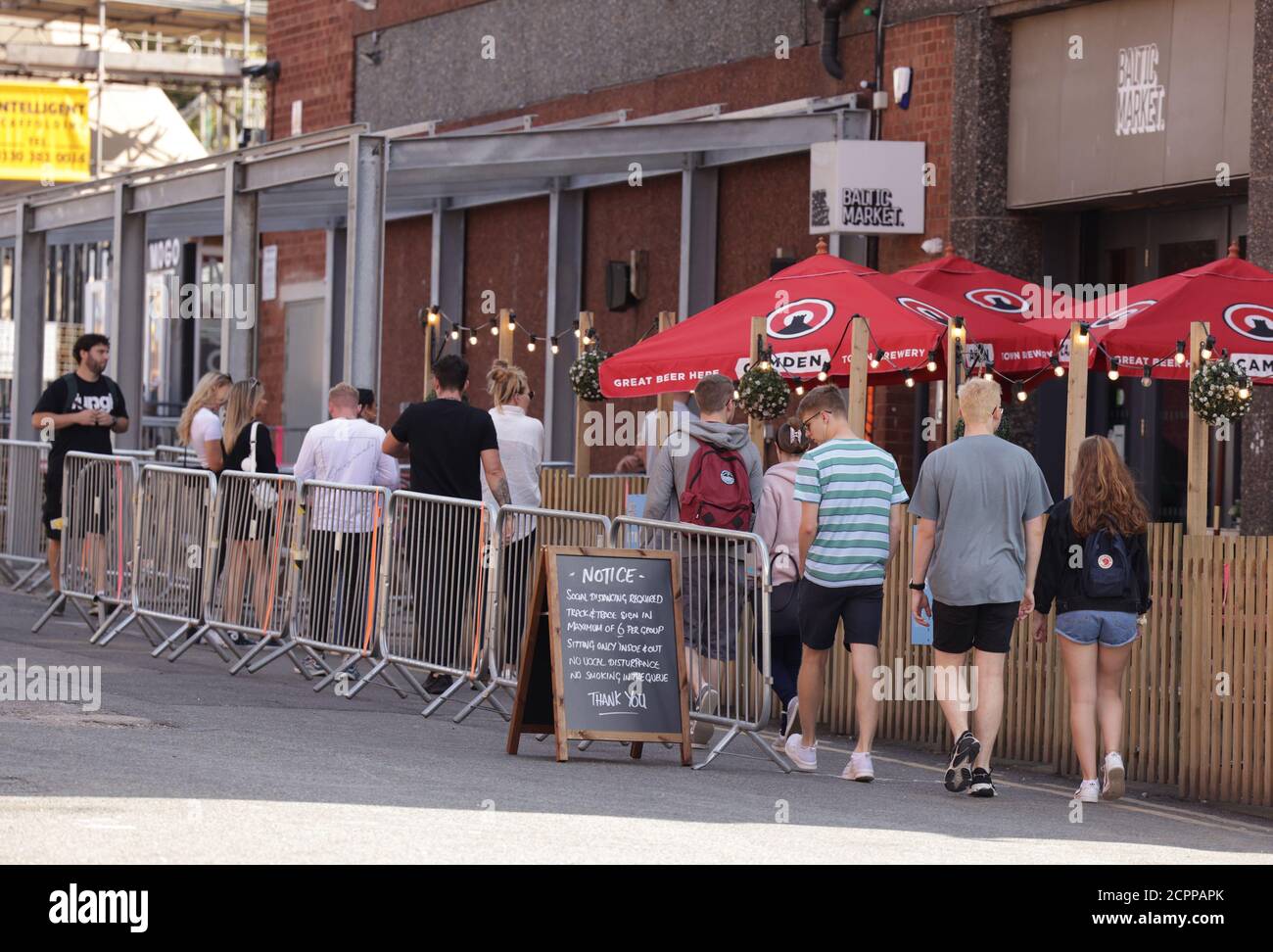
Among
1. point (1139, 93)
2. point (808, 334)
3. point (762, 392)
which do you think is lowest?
point (762, 392)

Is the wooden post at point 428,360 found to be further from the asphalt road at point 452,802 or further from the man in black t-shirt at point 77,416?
the asphalt road at point 452,802

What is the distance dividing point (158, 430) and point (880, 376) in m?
16.0

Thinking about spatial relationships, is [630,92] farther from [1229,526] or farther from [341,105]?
[1229,526]

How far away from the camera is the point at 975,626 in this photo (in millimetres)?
10055

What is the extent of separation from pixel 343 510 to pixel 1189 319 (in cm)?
507

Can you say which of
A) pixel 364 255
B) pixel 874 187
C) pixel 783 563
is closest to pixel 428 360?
pixel 364 255

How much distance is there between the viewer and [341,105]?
24.9 m

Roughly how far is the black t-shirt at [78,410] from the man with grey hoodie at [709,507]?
6.01 meters

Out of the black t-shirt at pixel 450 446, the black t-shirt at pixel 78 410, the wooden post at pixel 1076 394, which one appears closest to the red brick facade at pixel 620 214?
the wooden post at pixel 1076 394

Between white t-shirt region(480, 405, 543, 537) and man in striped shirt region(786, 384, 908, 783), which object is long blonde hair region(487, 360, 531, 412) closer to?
white t-shirt region(480, 405, 543, 537)

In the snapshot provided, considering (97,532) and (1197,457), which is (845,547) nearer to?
(1197,457)

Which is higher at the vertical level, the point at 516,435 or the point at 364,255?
the point at 364,255

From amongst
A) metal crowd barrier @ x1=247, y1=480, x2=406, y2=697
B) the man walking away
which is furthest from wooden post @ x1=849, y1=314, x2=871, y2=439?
the man walking away
